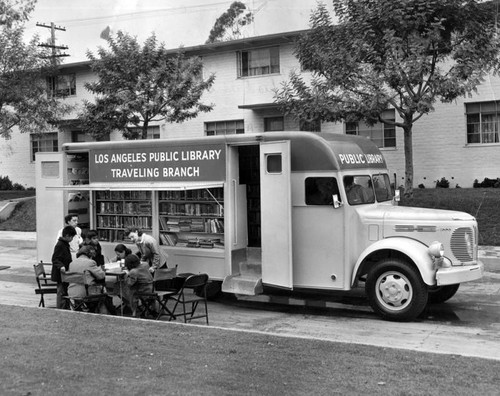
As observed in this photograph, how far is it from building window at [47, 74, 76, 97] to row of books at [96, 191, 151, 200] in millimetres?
21527

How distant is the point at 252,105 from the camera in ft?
87.7

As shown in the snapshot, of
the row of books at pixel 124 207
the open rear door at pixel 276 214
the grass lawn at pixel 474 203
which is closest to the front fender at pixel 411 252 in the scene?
the open rear door at pixel 276 214

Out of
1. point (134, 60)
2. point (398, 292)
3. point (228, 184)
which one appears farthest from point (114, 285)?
point (134, 60)

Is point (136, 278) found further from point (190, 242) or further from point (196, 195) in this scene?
point (196, 195)

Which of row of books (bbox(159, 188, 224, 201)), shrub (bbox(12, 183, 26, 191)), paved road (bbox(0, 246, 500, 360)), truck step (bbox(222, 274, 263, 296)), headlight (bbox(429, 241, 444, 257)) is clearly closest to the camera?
paved road (bbox(0, 246, 500, 360))

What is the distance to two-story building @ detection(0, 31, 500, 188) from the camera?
2381cm

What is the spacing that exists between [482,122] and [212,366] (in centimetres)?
2020

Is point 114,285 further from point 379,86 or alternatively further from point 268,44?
point 268,44

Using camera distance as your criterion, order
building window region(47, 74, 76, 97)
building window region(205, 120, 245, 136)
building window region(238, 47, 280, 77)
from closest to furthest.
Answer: building window region(238, 47, 280, 77) < building window region(205, 120, 245, 136) < building window region(47, 74, 76, 97)

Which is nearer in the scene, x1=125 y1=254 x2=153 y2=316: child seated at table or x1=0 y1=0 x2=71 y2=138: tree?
x1=125 y1=254 x2=153 y2=316: child seated at table

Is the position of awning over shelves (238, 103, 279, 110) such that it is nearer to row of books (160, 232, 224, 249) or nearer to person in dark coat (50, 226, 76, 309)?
row of books (160, 232, 224, 249)

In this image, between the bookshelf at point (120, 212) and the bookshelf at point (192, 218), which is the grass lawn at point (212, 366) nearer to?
the bookshelf at point (192, 218)

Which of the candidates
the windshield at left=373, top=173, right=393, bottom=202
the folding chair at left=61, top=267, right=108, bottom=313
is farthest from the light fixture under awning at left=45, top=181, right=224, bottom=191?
the windshield at left=373, top=173, right=393, bottom=202

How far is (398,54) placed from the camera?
1720 centimetres
